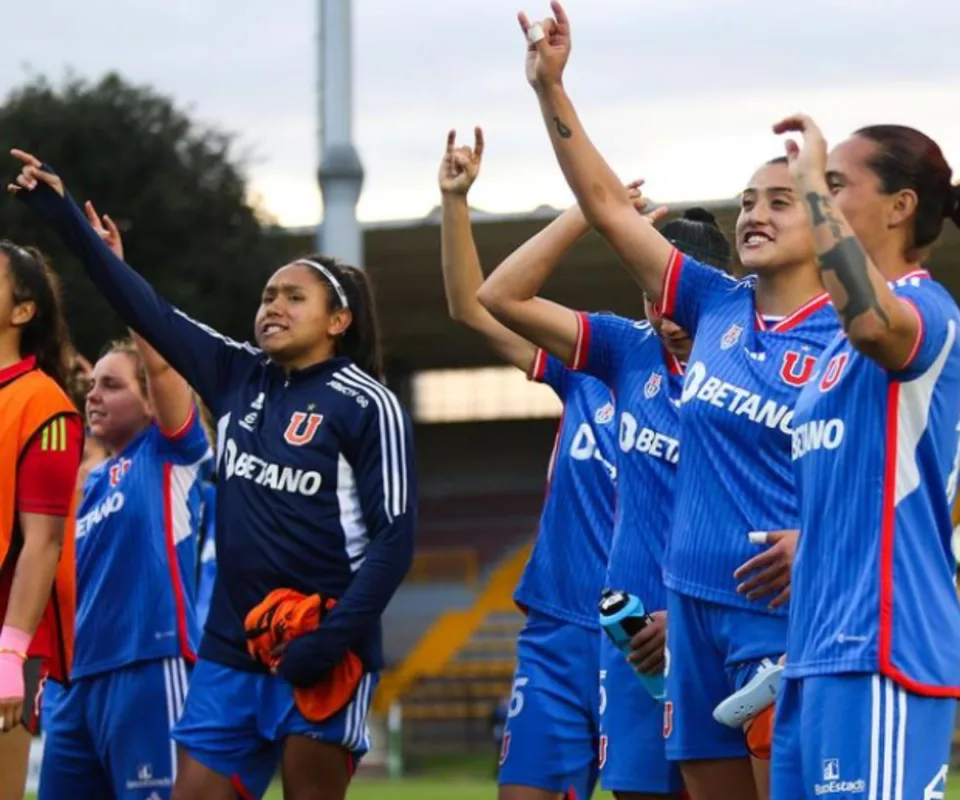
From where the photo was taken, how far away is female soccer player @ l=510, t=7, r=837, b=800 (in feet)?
18.3

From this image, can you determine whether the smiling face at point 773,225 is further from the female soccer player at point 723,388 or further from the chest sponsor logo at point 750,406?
the chest sponsor logo at point 750,406

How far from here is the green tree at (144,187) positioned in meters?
26.2

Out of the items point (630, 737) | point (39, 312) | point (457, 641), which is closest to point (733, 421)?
point (630, 737)

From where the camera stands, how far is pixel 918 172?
16.2ft

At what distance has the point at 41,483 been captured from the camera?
20.7 feet

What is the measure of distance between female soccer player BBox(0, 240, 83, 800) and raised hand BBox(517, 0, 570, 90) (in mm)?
1798

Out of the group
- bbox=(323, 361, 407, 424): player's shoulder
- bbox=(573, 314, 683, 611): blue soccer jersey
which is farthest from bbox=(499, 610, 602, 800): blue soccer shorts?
bbox=(323, 361, 407, 424): player's shoulder

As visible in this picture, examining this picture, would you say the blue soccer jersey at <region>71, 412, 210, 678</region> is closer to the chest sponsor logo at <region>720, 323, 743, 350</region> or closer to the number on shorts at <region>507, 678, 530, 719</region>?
the number on shorts at <region>507, 678, 530, 719</region>

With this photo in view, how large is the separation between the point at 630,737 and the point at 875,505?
2.09 m

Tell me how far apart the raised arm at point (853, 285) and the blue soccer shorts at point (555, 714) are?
286 cm

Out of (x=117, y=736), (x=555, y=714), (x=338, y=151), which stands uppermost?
(x=338, y=151)

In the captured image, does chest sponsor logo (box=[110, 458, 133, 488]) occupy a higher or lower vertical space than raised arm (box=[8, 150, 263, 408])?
lower

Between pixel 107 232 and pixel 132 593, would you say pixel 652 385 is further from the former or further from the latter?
pixel 132 593

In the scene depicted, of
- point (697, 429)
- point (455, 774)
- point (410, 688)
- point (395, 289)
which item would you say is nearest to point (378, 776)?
point (455, 774)
